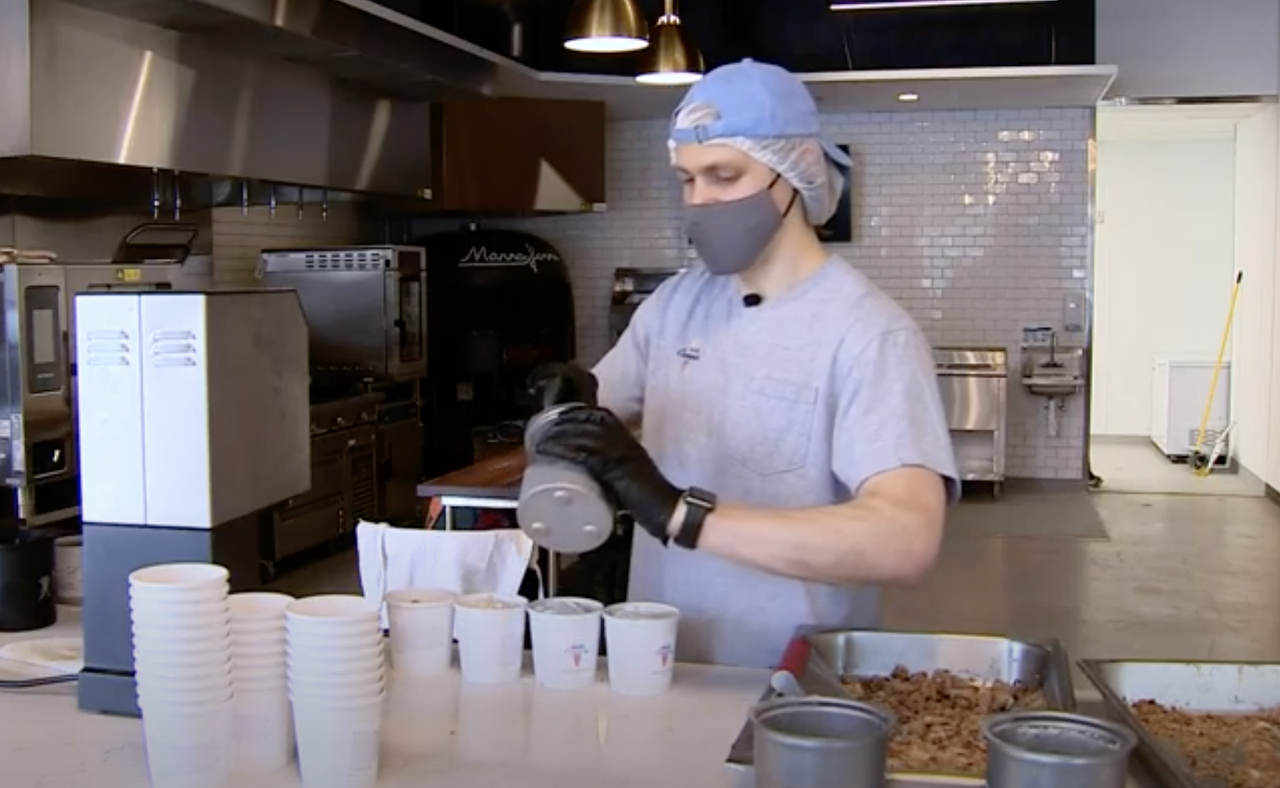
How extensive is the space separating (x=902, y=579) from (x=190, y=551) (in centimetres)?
102

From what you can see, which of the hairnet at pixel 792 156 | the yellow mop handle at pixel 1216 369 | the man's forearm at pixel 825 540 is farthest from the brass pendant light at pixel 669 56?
the yellow mop handle at pixel 1216 369

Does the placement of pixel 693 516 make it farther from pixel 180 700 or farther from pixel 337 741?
pixel 180 700

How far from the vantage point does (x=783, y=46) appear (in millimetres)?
8984

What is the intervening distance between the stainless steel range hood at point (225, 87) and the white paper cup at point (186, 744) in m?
3.35

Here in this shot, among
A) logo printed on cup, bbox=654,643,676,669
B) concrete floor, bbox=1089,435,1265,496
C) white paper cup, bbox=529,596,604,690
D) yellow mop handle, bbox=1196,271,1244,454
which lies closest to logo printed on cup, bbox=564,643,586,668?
white paper cup, bbox=529,596,604,690

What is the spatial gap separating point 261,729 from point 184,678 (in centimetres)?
13

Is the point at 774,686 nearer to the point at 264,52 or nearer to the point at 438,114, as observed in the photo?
the point at 264,52

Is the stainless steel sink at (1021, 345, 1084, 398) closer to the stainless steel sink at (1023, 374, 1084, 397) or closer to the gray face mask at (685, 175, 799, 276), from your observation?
the stainless steel sink at (1023, 374, 1084, 397)

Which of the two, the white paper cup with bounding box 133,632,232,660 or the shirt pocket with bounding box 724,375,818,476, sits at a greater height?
the shirt pocket with bounding box 724,375,818,476

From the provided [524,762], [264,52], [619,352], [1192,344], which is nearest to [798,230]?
[619,352]

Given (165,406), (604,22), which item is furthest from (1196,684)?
(604,22)

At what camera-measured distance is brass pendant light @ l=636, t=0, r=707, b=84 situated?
19.9ft

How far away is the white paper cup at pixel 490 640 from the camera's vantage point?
2082 millimetres

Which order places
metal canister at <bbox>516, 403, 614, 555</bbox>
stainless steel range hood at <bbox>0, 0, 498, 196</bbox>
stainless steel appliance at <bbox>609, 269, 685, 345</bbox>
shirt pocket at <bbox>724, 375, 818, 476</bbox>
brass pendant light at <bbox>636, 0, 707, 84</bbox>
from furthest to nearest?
1. stainless steel appliance at <bbox>609, 269, 685, 345</bbox>
2. brass pendant light at <bbox>636, 0, 707, 84</bbox>
3. stainless steel range hood at <bbox>0, 0, 498, 196</bbox>
4. shirt pocket at <bbox>724, 375, 818, 476</bbox>
5. metal canister at <bbox>516, 403, 614, 555</bbox>
